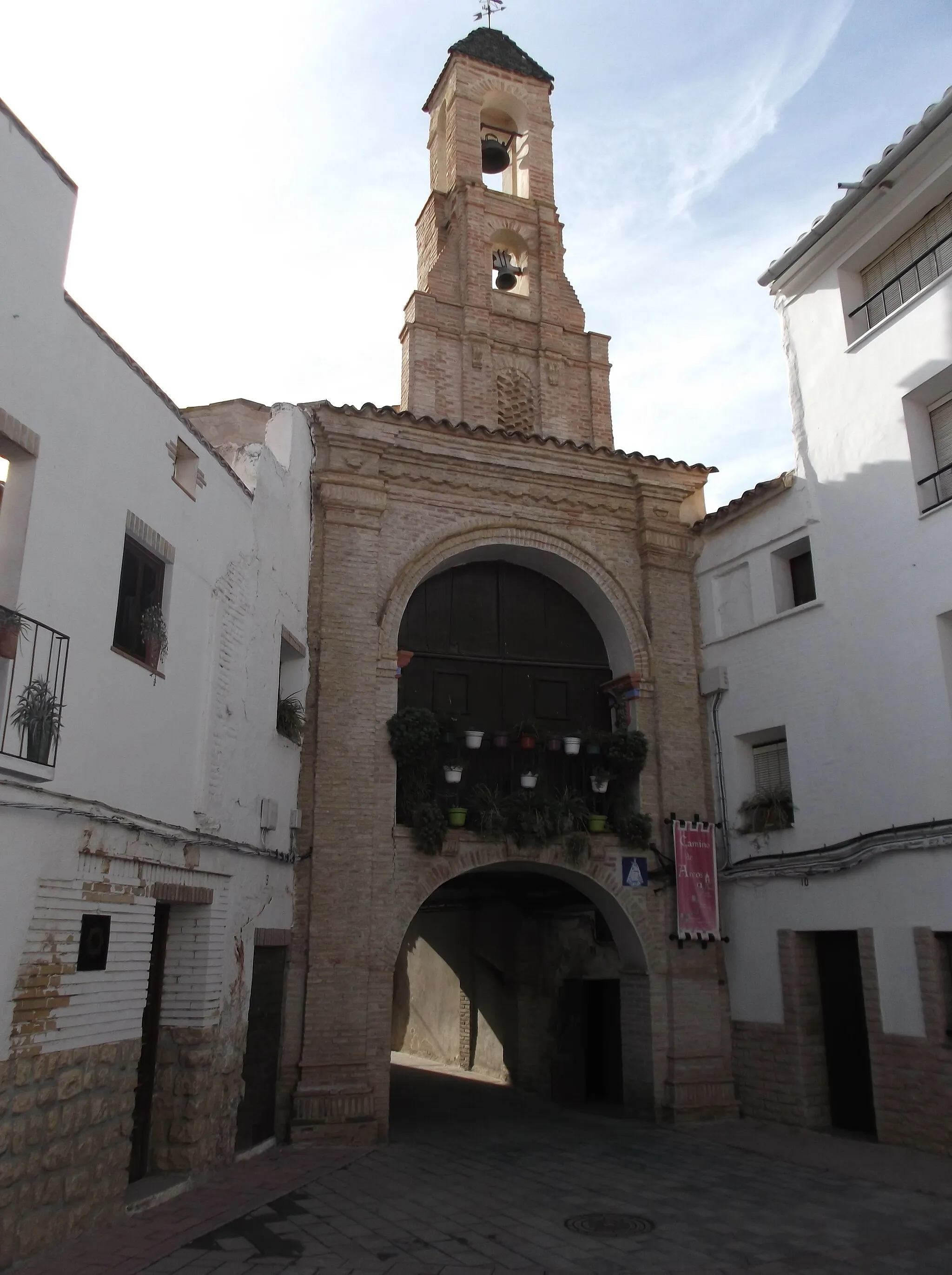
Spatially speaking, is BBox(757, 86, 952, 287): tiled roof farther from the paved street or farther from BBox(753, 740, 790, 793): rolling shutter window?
the paved street

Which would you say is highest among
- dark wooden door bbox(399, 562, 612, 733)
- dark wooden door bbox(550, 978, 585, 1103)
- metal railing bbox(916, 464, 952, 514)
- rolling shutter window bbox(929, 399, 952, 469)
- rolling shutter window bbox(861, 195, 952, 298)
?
rolling shutter window bbox(861, 195, 952, 298)

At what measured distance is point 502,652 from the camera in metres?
13.5

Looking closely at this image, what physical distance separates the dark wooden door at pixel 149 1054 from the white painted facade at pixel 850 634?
697cm

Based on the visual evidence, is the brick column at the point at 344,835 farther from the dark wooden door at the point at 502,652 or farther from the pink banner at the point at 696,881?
the pink banner at the point at 696,881

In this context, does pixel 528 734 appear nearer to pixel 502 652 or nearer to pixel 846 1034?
pixel 502 652

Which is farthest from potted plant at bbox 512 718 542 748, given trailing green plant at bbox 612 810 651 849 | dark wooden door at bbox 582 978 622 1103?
dark wooden door at bbox 582 978 622 1103

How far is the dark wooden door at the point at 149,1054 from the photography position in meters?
7.96

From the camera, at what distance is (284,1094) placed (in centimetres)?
1026

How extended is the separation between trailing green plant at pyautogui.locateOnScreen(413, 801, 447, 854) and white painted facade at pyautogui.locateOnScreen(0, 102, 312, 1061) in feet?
5.61

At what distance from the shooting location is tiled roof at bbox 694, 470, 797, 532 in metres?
12.5

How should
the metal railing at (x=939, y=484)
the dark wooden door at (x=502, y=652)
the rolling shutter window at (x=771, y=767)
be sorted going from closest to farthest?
the metal railing at (x=939, y=484) → the rolling shutter window at (x=771, y=767) → the dark wooden door at (x=502, y=652)

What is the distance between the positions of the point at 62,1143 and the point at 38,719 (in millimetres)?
2770

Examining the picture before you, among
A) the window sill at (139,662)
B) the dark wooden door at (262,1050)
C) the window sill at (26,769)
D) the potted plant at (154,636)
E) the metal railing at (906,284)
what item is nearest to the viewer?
the window sill at (26,769)

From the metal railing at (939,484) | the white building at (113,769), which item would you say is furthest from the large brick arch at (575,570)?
the metal railing at (939,484)
